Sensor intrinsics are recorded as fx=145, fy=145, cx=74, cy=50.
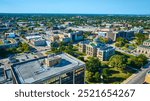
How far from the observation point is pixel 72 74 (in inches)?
111

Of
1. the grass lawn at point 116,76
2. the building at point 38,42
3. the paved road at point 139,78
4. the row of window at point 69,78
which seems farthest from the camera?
the building at point 38,42

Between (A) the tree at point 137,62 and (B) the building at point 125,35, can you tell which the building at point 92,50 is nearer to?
(A) the tree at point 137,62

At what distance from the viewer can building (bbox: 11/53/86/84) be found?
2.46 metres

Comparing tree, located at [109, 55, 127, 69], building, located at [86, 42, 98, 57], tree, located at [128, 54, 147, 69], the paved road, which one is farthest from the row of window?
building, located at [86, 42, 98, 57]

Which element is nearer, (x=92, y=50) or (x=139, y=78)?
(x=139, y=78)

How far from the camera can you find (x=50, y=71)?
2.71 meters

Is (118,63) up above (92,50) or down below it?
below

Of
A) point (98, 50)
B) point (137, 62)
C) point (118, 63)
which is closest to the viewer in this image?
point (118, 63)

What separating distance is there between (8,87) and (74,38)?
341 inches

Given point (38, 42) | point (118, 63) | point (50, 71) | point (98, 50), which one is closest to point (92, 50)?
point (98, 50)

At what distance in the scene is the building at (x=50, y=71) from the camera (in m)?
2.46

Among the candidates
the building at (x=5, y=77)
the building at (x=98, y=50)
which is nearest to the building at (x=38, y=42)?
the building at (x=98, y=50)

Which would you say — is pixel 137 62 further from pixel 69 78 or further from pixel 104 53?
pixel 69 78

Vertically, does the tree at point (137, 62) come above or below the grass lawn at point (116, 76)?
above
